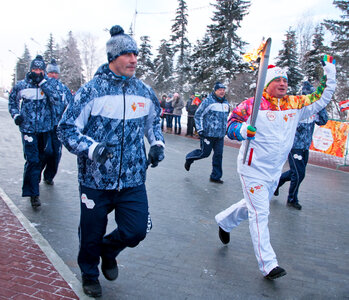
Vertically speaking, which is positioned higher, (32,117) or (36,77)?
(36,77)

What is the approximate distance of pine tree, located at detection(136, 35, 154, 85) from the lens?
46.3 metres

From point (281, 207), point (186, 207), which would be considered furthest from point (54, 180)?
point (281, 207)

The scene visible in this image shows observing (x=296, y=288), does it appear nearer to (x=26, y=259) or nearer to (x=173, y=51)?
(x=26, y=259)

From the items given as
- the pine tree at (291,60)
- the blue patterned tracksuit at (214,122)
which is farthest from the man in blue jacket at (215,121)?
the pine tree at (291,60)

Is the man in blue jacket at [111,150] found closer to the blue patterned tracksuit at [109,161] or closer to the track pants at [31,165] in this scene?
the blue patterned tracksuit at [109,161]

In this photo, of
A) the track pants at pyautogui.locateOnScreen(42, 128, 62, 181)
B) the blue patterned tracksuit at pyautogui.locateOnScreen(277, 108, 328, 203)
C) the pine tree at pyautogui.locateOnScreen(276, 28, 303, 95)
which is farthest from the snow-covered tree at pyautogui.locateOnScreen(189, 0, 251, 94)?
the track pants at pyautogui.locateOnScreen(42, 128, 62, 181)

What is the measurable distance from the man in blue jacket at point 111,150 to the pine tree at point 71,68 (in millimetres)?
58833

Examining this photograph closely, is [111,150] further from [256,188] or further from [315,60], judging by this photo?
[315,60]

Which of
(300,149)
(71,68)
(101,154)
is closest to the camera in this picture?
(101,154)

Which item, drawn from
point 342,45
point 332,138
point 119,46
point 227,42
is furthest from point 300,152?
point 227,42

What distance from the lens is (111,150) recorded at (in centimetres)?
283

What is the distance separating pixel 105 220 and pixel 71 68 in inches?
2395

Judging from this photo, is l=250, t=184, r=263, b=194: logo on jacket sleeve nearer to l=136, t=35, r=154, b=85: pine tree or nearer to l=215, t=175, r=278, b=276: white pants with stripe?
l=215, t=175, r=278, b=276: white pants with stripe

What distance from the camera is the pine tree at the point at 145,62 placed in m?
46.3
